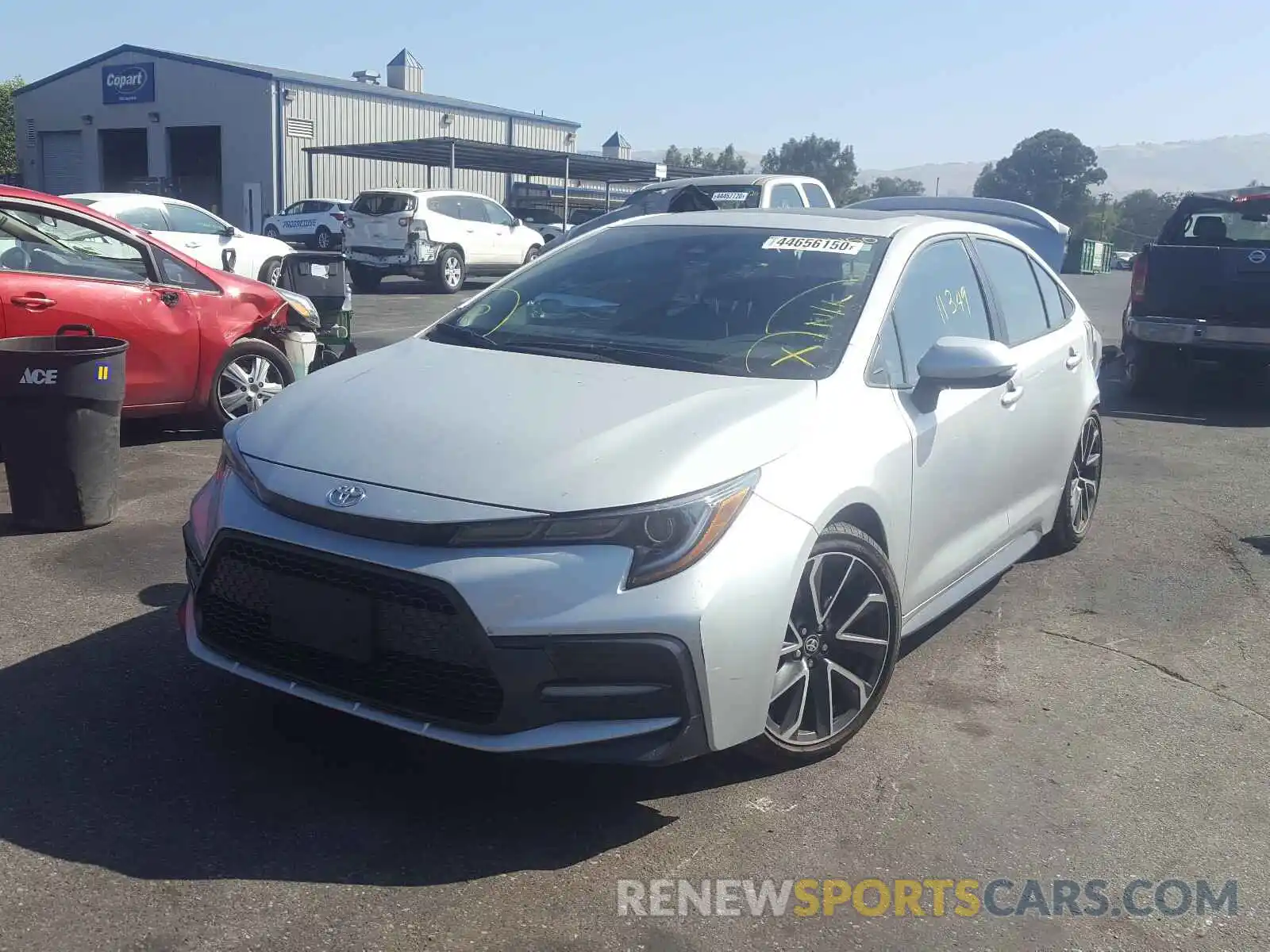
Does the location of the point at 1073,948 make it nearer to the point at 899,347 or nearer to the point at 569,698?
the point at 569,698

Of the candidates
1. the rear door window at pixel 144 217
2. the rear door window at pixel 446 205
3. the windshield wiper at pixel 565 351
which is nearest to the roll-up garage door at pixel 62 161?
the rear door window at pixel 446 205

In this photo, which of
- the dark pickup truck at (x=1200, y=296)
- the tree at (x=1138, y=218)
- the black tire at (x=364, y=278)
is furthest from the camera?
the tree at (x=1138, y=218)

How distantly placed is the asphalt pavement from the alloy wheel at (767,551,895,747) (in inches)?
6.9

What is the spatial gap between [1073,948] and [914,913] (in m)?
0.36

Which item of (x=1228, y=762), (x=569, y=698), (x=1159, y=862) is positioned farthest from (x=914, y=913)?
(x=1228, y=762)

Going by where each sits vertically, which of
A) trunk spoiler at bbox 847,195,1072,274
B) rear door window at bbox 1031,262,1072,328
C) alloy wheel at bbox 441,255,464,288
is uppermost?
trunk spoiler at bbox 847,195,1072,274

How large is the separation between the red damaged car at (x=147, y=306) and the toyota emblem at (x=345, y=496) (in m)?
4.39

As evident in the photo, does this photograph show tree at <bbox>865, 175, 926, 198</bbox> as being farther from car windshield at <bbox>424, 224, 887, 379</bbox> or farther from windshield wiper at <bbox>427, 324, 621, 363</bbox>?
windshield wiper at <bbox>427, 324, 621, 363</bbox>

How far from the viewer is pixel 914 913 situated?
9.65ft

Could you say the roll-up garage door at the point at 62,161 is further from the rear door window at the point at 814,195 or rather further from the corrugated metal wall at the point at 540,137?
the rear door window at the point at 814,195

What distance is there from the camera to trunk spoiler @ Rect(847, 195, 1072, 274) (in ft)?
37.2

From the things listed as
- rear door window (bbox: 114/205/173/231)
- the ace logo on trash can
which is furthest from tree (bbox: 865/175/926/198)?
the ace logo on trash can

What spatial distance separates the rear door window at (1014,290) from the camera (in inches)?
199

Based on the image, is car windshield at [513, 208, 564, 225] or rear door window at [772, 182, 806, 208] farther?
car windshield at [513, 208, 564, 225]
